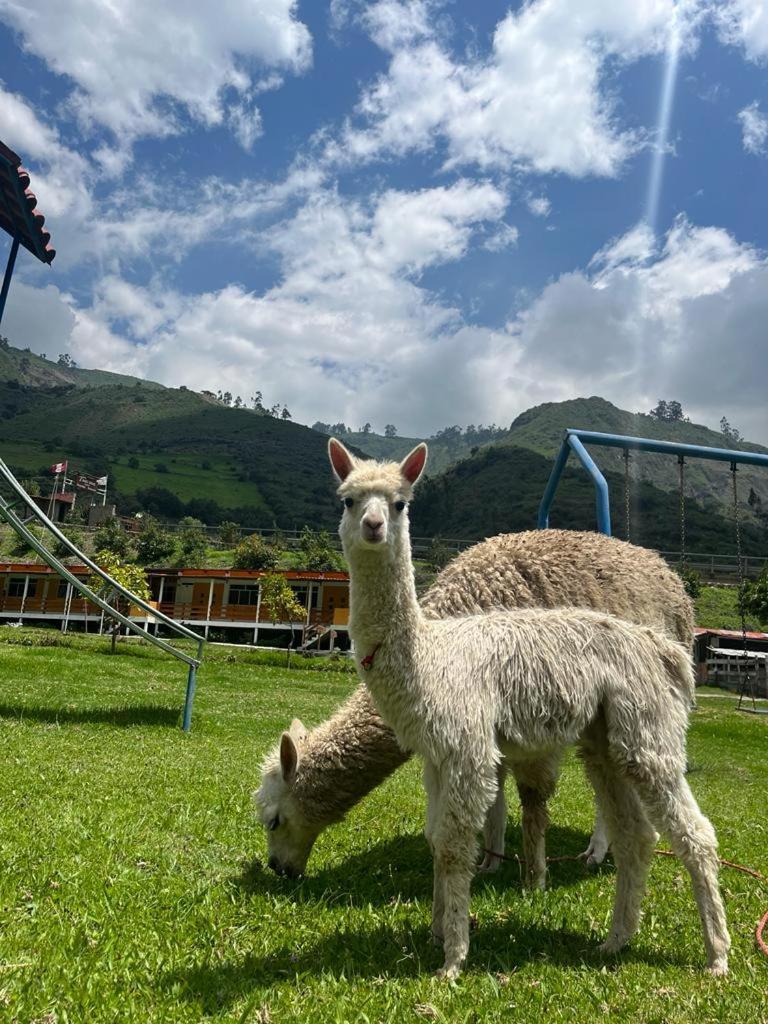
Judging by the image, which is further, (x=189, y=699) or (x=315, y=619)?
(x=315, y=619)

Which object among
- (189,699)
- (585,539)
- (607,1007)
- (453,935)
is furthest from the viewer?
(189,699)

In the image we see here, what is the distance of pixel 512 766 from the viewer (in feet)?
17.7

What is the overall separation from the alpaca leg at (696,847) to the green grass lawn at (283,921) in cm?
18

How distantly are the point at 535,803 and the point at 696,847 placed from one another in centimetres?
165

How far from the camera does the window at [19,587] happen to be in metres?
59.3

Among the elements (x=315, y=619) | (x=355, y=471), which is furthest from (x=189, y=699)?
(x=315, y=619)

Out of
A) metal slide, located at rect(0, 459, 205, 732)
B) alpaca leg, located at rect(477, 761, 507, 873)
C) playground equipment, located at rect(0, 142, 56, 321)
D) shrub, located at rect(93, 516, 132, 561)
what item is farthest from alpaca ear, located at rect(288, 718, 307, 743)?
shrub, located at rect(93, 516, 132, 561)

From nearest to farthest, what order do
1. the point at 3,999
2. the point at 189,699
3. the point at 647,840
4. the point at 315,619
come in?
the point at 3,999 < the point at 647,840 < the point at 189,699 < the point at 315,619

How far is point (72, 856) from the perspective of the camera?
4.70m

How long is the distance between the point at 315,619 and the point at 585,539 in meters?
47.7

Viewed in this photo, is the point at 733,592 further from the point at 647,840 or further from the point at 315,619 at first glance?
the point at 647,840

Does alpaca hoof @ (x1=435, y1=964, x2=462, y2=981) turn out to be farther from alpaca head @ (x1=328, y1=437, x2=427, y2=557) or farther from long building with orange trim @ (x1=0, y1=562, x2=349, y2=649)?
long building with orange trim @ (x1=0, y1=562, x2=349, y2=649)

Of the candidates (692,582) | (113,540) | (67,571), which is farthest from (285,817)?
(113,540)

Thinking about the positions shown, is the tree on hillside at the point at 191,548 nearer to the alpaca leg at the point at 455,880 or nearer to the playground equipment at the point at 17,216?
the playground equipment at the point at 17,216
